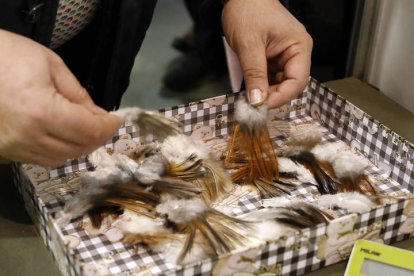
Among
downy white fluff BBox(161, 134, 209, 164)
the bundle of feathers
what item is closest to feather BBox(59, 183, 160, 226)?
the bundle of feathers

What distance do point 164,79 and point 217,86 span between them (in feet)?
0.65

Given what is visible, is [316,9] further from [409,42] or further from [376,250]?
[376,250]

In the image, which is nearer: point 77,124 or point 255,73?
point 77,124

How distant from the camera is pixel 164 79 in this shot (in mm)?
2141

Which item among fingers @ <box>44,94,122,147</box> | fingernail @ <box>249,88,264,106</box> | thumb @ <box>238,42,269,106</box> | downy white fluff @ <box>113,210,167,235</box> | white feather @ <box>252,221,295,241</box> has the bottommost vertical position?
downy white fluff @ <box>113,210,167,235</box>

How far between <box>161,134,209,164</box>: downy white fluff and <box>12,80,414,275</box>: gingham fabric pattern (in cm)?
3

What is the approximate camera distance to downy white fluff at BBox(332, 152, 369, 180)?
1.02 m

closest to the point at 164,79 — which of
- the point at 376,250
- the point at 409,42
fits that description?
the point at 409,42

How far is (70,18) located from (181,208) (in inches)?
14.7

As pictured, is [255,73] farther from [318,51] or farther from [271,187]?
[318,51]

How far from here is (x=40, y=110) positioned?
2.37 feet

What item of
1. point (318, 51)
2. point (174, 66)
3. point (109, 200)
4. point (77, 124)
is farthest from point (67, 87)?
point (174, 66)

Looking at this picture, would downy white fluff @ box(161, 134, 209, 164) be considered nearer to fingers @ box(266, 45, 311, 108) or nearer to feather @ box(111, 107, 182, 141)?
feather @ box(111, 107, 182, 141)

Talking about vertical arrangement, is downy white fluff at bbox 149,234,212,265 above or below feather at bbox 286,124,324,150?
below
